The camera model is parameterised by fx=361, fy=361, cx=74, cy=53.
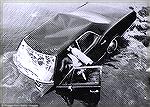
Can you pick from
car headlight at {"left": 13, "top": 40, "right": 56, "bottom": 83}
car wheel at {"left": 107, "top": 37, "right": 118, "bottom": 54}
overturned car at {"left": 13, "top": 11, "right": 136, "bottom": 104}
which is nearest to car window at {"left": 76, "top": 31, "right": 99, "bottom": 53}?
overturned car at {"left": 13, "top": 11, "right": 136, "bottom": 104}

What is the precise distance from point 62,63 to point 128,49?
974mm

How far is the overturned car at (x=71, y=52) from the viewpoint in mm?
5066

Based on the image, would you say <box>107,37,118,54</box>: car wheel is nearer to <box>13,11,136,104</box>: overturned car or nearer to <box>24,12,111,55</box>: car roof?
<box>13,11,136,104</box>: overturned car

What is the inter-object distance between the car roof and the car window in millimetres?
61

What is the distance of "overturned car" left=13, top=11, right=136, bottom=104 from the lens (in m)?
5.07

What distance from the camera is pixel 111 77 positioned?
5.13 m

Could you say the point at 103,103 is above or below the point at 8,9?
below

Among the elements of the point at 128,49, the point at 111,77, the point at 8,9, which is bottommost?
the point at 111,77

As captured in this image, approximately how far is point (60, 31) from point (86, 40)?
40cm

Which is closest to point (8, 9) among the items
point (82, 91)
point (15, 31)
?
point (15, 31)

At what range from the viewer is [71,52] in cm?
506

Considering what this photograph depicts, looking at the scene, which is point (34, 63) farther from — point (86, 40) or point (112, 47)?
point (112, 47)

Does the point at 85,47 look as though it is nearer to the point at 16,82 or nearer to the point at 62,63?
the point at 62,63

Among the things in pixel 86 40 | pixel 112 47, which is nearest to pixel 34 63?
pixel 86 40
